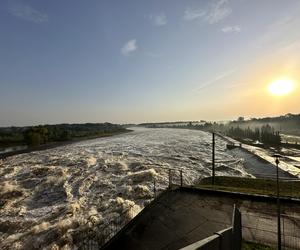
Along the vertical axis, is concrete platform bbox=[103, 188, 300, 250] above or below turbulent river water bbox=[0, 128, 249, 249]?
above

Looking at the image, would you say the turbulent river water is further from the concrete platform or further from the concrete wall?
the concrete wall

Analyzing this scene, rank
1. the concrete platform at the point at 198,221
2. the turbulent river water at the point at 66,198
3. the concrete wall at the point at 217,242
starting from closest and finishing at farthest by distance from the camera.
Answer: the concrete wall at the point at 217,242
the concrete platform at the point at 198,221
the turbulent river water at the point at 66,198

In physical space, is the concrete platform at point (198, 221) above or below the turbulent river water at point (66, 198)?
above

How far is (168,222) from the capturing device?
40.7 feet

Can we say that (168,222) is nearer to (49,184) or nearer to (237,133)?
(49,184)

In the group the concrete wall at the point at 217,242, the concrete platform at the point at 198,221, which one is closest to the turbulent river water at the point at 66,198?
the concrete platform at the point at 198,221

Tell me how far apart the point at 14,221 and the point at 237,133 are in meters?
133

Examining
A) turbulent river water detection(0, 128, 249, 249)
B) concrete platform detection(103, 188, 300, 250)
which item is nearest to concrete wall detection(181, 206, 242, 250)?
concrete platform detection(103, 188, 300, 250)

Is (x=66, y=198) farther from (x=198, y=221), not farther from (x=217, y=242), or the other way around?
(x=217, y=242)

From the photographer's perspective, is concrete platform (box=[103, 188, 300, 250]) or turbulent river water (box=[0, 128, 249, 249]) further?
turbulent river water (box=[0, 128, 249, 249])

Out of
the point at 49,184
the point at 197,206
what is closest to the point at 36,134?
the point at 49,184

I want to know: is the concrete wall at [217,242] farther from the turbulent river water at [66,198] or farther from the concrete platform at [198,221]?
the turbulent river water at [66,198]

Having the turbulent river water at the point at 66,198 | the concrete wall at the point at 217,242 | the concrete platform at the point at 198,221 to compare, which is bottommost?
the turbulent river water at the point at 66,198

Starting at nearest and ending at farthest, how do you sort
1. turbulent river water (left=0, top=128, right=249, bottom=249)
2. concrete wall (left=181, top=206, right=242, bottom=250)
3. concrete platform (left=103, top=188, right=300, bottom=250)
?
1. concrete wall (left=181, top=206, right=242, bottom=250)
2. concrete platform (left=103, top=188, right=300, bottom=250)
3. turbulent river water (left=0, top=128, right=249, bottom=249)
